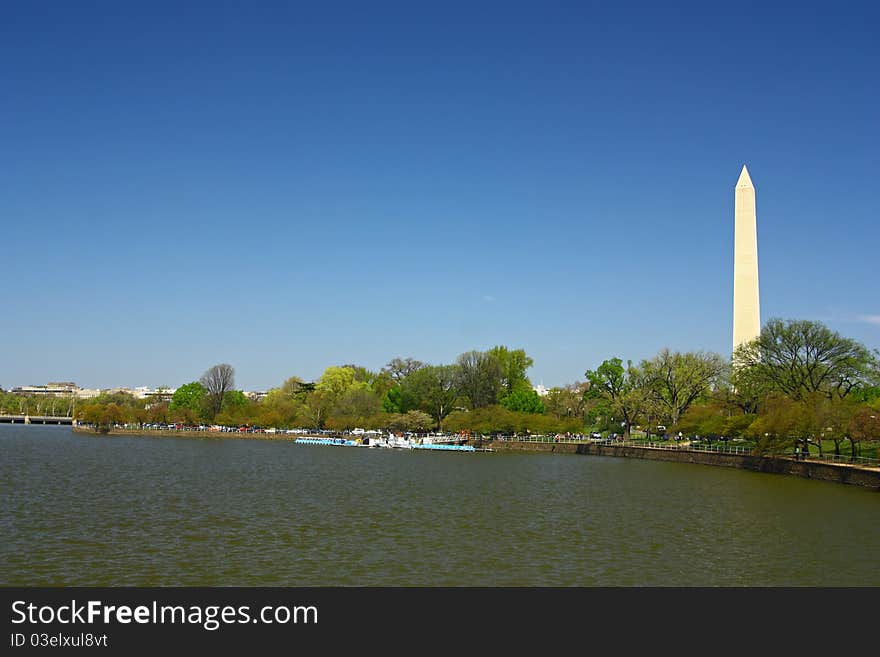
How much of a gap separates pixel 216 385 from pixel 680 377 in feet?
310

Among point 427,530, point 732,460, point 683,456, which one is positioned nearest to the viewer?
point 427,530

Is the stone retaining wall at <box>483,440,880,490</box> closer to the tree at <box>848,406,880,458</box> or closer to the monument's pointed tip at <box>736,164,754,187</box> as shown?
the tree at <box>848,406,880,458</box>

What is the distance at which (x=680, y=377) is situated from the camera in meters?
94.8

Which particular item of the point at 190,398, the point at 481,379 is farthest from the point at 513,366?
the point at 190,398

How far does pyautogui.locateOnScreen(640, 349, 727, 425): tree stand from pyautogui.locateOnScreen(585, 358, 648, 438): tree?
1.94 meters

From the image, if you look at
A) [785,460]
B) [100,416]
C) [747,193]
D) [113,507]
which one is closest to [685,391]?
[747,193]

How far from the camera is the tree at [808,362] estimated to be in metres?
68.2

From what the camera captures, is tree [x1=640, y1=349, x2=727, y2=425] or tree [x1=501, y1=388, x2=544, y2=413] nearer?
tree [x1=640, y1=349, x2=727, y2=425]

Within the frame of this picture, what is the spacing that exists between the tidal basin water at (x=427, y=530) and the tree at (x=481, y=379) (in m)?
65.9

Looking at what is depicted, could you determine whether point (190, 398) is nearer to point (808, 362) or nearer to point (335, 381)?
point (335, 381)

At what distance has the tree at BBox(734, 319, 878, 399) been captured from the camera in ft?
224
